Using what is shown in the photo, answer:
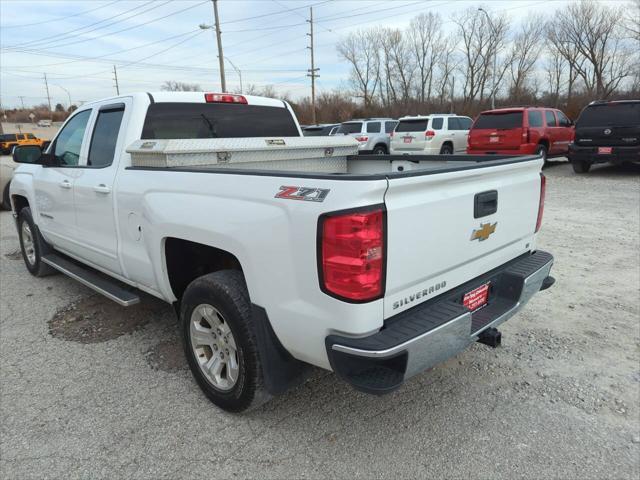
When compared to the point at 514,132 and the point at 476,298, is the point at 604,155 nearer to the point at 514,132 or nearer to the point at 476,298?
the point at 514,132

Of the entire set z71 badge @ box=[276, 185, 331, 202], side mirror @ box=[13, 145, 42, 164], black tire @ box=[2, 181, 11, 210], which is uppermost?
side mirror @ box=[13, 145, 42, 164]

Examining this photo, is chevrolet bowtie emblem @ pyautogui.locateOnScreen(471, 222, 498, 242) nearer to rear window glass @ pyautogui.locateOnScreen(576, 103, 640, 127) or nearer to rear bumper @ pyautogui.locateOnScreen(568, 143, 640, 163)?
rear bumper @ pyautogui.locateOnScreen(568, 143, 640, 163)

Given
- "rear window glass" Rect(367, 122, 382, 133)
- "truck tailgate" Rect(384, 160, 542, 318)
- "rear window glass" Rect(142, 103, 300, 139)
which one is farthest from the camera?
"rear window glass" Rect(367, 122, 382, 133)

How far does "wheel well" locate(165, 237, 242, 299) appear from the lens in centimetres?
309

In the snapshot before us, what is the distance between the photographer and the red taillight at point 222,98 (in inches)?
160

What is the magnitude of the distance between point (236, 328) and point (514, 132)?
12596 millimetres

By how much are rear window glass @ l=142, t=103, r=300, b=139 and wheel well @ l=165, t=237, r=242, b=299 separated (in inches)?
42.0

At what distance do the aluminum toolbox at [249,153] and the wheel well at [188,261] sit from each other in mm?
552

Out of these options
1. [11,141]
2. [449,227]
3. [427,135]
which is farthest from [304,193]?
[11,141]

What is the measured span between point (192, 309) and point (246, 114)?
2133 mm

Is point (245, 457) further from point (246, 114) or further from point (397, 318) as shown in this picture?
point (246, 114)

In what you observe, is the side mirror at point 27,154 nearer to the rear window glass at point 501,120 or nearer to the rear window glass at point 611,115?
the rear window glass at point 501,120

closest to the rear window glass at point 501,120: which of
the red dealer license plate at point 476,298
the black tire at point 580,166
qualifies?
the black tire at point 580,166

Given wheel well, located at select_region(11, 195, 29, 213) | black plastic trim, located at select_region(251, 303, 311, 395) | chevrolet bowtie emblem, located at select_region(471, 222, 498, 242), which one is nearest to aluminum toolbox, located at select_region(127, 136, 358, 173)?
black plastic trim, located at select_region(251, 303, 311, 395)
